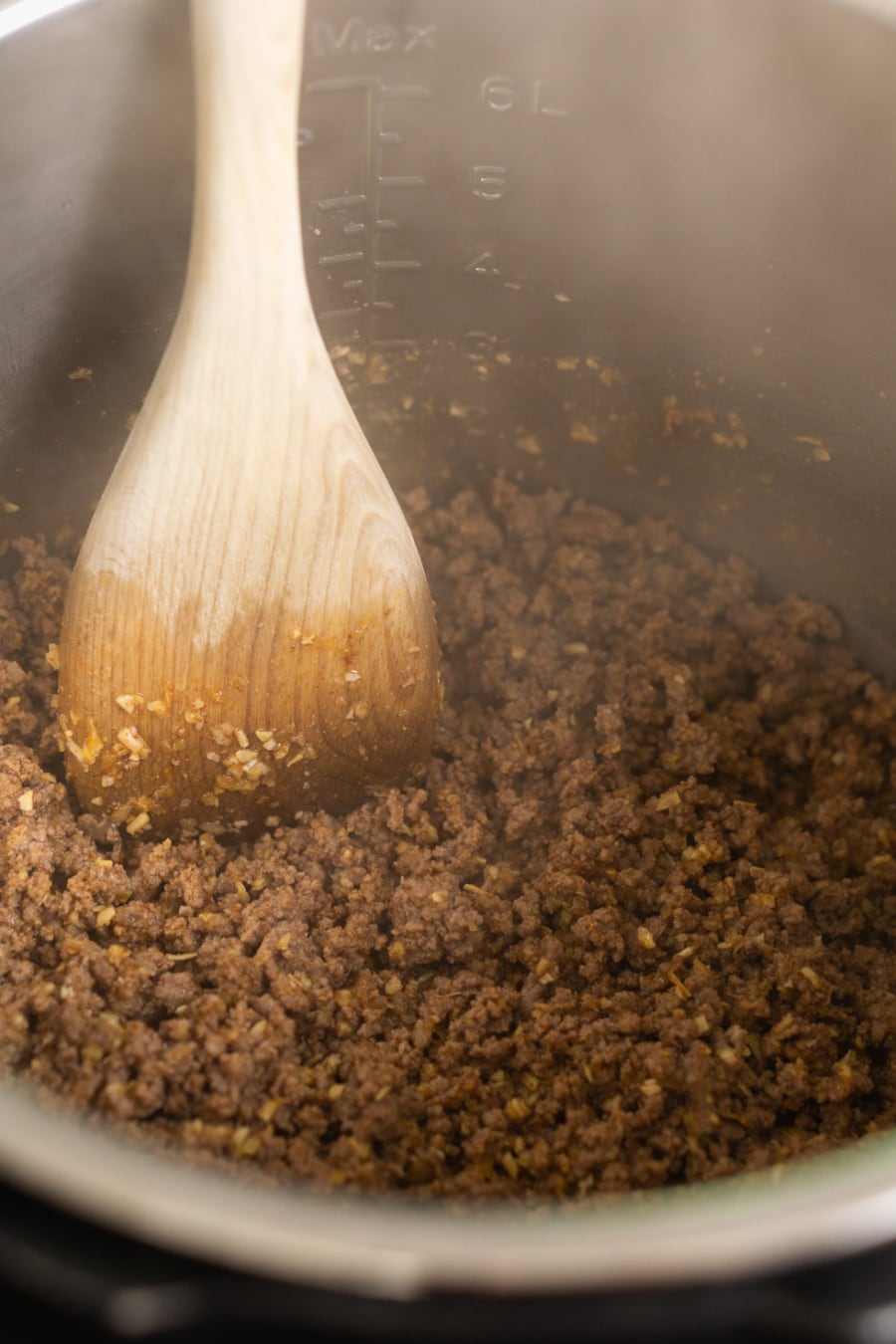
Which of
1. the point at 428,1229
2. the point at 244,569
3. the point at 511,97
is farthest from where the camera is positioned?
the point at 511,97

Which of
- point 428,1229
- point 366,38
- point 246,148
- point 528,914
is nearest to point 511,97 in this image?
point 366,38

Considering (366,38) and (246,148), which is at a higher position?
(366,38)

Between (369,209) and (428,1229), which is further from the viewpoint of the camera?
(369,209)

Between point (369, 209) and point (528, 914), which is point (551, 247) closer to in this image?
point (369, 209)

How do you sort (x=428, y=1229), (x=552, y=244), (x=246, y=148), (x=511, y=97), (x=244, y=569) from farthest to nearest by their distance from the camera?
1. (x=552, y=244)
2. (x=511, y=97)
3. (x=244, y=569)
4. (x=246, y=148)
5. (x=428, y=1229)

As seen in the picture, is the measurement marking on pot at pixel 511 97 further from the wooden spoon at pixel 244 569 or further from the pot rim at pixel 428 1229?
the pot rim at pixel 428 1229

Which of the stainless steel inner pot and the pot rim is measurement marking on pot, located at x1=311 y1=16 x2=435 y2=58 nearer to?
the stainless steel inner pot

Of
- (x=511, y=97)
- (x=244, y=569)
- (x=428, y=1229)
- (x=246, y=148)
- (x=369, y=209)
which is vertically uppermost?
(x=511, y=97)
